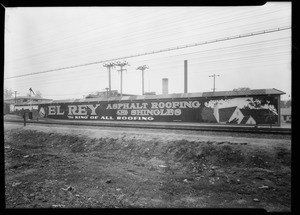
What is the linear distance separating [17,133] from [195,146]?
43.0 ft

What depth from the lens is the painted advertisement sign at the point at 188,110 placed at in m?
14.1

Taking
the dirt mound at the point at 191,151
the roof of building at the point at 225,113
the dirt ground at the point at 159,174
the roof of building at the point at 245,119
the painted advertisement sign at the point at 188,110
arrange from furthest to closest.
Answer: the roof of building at the point at 225,113, the roof of building at the point at 245,119, the painted advertisement sign at the point at 188,110, the dirt mound at the point at 191,151, the dirt ground at the point at 159,174

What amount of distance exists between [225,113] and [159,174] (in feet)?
33.9

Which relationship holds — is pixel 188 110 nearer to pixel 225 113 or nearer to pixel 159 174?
pixel 225 113

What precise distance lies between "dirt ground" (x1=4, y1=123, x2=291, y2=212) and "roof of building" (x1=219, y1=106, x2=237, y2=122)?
550cm

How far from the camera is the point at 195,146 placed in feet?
26.8

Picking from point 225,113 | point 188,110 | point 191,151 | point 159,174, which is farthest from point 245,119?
point 159,174

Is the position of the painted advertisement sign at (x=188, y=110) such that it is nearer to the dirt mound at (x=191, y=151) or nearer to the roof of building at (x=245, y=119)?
the roof of building at (x=245, y=119)

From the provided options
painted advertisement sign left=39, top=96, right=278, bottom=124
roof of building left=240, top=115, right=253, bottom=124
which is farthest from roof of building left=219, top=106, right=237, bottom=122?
roof of building left=240, top=115, right=253, bottom=124

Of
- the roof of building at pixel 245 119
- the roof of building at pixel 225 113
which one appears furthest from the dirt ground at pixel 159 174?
the roof of building at pixel 225 113

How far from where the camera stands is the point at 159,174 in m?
6.60

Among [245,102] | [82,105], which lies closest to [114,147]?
[245,102]

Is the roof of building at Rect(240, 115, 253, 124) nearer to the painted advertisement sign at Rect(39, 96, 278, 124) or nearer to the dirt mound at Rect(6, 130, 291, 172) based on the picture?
the painted advertisement sign at Rect(39, 96, 278, 124)

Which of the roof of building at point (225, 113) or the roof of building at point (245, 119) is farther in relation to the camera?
the roof of building at point (225, 113)
